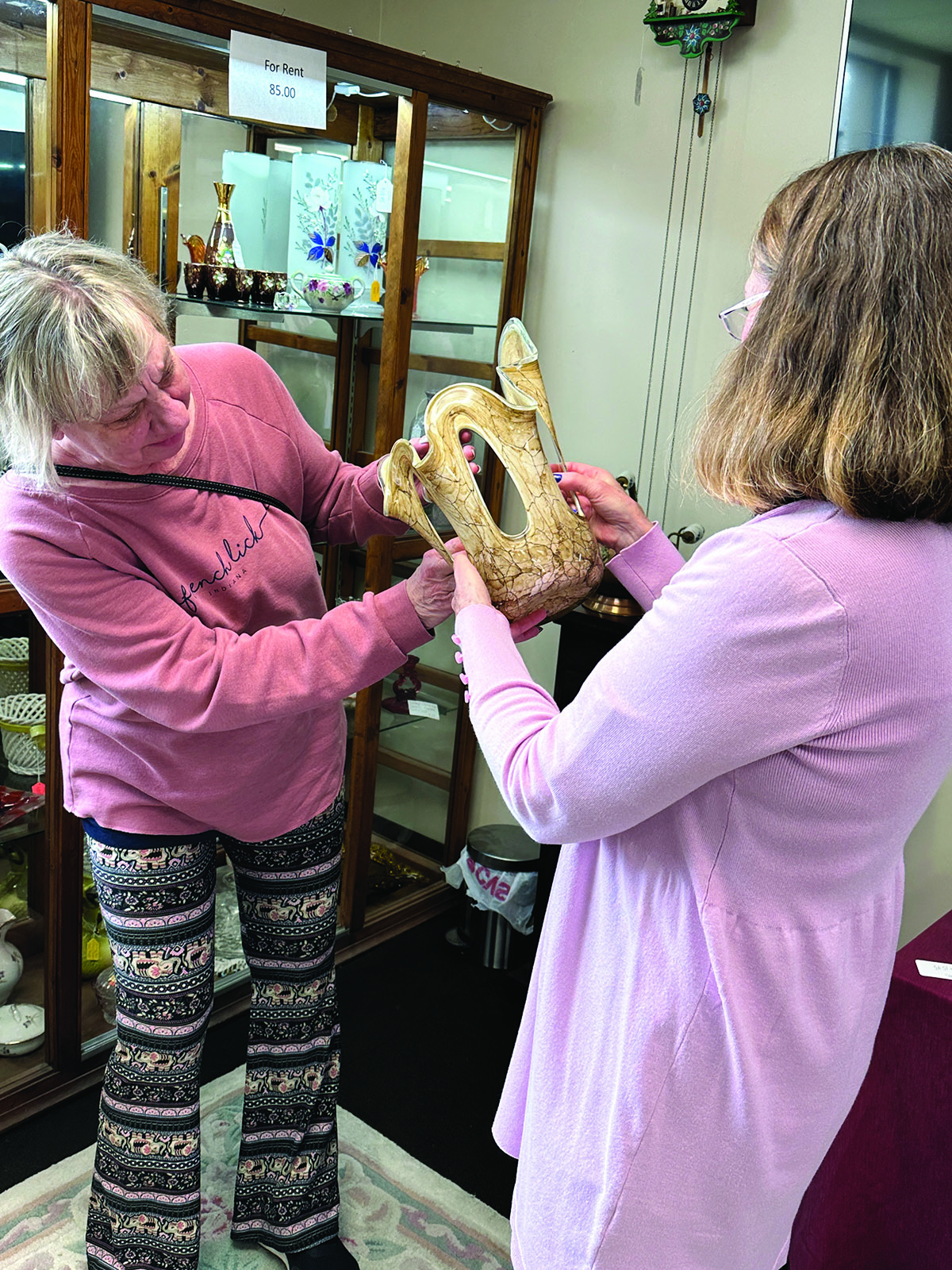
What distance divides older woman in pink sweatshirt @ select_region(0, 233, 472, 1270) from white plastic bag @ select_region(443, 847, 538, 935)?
0.85 metres

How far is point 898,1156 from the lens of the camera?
163cm

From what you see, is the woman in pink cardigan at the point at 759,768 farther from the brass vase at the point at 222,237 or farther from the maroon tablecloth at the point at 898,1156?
the brass vase at the point at 222,237

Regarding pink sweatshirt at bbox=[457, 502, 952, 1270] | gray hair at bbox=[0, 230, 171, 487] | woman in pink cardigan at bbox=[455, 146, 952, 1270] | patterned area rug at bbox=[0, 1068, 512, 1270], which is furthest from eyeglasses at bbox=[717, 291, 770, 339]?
patterned area rug at bbox=[0, 1068, 512, 1270]

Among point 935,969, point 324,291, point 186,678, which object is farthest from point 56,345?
point 935,969

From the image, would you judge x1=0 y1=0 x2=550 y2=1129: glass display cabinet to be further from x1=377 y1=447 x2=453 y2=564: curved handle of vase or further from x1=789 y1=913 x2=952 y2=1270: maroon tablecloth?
x1=789 y1=913 x2=952 y2=1270: maroon tablecloth

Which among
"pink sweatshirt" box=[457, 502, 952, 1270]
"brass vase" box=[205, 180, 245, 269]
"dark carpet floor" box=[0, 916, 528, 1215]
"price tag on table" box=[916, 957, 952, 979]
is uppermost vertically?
"brass vase" box=[205, 180, 245, 269]

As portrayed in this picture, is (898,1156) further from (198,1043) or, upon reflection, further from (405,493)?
(405,493)

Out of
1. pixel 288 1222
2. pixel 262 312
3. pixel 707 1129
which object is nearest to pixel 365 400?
pixel 262 312

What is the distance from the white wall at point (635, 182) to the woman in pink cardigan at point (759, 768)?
4.47 ft

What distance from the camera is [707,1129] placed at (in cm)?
98

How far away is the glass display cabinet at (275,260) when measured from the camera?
1763 millimetres

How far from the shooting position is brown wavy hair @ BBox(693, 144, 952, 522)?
794mm

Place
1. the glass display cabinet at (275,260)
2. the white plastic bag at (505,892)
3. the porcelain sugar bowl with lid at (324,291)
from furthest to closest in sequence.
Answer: the white plastic bag at (505,892) < the porcelain sugar bowl with lid at (324,291) < the glass display cabinet at (275,260)

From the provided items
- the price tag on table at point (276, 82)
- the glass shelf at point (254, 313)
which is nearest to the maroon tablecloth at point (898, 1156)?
the glass shelf at point (254, 313)
